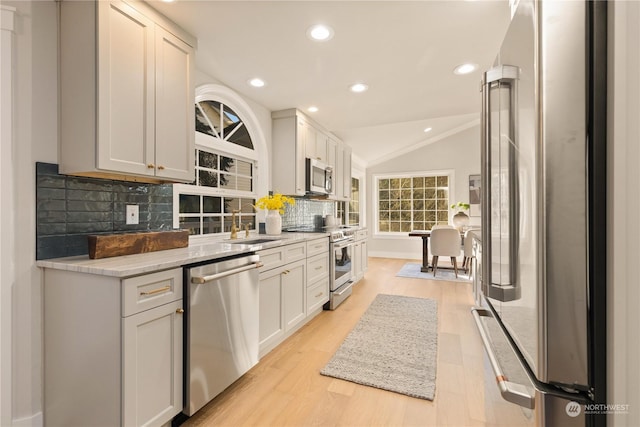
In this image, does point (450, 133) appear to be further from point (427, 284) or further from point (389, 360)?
point (389, 360)

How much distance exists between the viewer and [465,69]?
2627mm

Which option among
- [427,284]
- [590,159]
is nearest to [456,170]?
[427,284]

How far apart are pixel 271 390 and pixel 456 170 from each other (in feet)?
20.5

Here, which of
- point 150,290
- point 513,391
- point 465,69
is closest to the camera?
point 513,391

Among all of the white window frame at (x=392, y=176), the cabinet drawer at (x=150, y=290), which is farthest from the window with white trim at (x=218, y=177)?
the white window frame at (x=392, y=176)

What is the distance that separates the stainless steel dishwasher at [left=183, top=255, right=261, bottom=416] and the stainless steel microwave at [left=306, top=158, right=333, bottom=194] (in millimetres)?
1909

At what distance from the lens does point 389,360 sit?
230 centimetres

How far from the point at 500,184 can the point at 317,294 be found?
250cm

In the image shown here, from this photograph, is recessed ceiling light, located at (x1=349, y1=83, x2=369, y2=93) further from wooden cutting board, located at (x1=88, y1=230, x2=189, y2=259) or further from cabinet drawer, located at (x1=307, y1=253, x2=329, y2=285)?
wooden cutting board, located at (x1=88, y1=230, x2=189, y2=259)

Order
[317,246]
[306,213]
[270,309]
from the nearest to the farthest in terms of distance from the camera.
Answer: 1. [270,309]
2. [317,246]
3. [306,213]

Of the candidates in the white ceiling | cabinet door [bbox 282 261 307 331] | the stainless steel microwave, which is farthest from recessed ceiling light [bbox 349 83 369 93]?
cabinet door [bbox 282 261 307 331]

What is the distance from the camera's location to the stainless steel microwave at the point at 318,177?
3.81 m

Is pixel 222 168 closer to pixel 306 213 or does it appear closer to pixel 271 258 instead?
pixel 271 258

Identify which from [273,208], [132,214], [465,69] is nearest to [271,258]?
[273,208]
